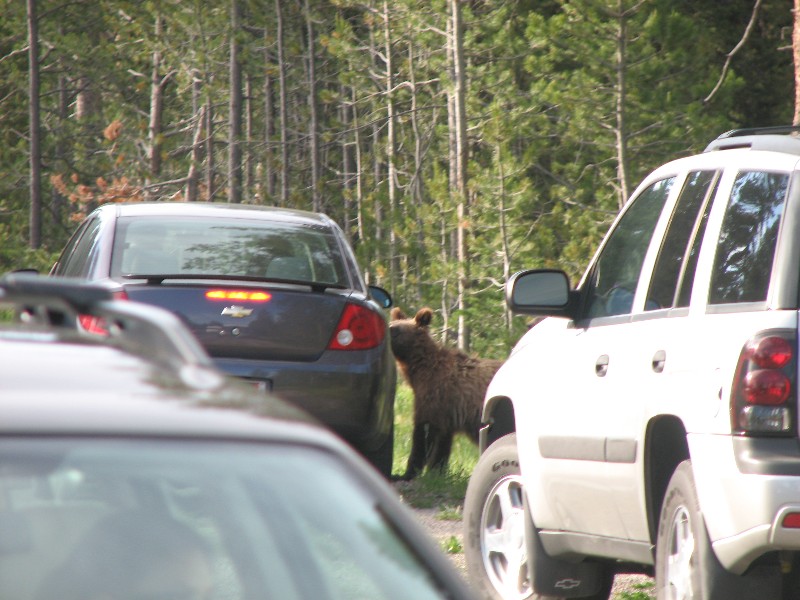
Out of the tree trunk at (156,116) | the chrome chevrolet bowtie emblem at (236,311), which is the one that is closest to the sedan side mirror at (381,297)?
the chrome chevrolet bowtie emblem at (236,311)

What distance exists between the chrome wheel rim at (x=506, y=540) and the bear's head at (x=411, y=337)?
6.14m

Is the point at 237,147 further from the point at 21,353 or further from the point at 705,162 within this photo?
the point at 21,353

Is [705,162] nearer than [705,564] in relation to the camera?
No

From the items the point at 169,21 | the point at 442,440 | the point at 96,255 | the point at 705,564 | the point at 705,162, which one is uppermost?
the point at 169,21

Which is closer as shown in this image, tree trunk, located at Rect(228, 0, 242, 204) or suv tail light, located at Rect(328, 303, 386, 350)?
suv tail light, located at Rect(328, 303, 386, 350)

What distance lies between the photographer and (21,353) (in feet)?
7.89

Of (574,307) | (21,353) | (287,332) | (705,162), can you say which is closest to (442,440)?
(287,332)

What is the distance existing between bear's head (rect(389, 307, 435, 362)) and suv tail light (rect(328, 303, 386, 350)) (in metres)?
3.82

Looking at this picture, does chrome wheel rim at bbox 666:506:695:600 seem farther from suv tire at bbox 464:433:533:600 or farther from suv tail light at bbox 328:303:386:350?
suv tail light at bbox 328:303:386:350

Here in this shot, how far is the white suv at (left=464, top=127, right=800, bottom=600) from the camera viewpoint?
4.27m

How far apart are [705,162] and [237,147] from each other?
28.5m

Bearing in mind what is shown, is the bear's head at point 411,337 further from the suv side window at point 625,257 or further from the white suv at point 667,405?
the suv side window at point 625,257

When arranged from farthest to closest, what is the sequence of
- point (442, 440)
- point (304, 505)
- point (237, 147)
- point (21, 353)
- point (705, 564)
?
point (237, 147)
point (442, 440)
point (705, 564)
point (21, 353)
point (304, 505)

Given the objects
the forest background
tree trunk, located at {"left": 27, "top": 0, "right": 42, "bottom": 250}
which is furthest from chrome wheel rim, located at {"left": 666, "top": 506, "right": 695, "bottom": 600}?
tree trunk, located at {"left": 27, "top": 0, "right": 42, "bottom": 250}
